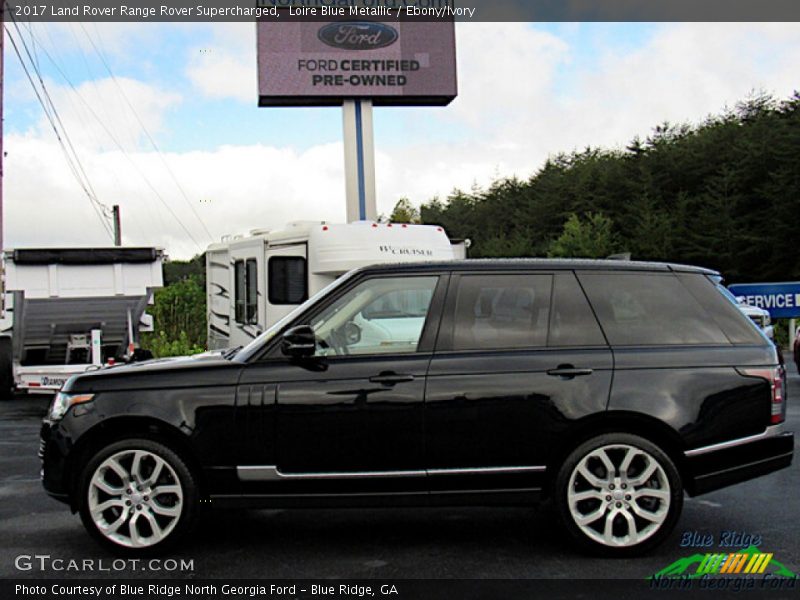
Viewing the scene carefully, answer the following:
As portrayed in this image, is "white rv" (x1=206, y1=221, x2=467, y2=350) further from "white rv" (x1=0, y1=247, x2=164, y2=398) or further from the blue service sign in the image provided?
the blue service sign

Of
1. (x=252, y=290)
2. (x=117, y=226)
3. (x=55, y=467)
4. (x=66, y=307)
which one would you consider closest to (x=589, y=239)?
(x=117, y=226)

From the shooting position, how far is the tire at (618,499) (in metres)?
5.12

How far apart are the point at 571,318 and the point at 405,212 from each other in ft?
328

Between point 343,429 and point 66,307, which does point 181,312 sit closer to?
point 66,307

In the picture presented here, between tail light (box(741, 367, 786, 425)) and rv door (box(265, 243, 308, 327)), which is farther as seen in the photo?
rv door (box(265, 243, 308, 327))

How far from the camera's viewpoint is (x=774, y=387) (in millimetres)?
5336

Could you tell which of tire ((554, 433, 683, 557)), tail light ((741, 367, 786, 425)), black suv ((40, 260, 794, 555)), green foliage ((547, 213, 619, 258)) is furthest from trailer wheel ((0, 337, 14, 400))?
green foliage ((547, 213, 619, 258))

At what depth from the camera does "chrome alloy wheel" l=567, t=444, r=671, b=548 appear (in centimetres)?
512

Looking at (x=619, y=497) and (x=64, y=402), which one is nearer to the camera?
(x=619, y=497)

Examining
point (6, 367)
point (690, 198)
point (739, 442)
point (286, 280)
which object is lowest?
point (739, 442)

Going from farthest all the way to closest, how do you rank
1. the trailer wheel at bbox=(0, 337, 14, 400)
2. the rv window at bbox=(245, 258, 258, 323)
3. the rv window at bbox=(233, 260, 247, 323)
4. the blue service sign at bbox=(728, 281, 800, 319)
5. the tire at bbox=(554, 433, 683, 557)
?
the blue service sign at bbox=(728, 281, 800, 319), the rv window at bbox=(233, 260, 247, 323), the trailer wheel at bbox=(0, 337, 14, 400), the rv window at bbox=(245, 258, 258, 323), the tire at bbox=(554, 433, 683, 557)

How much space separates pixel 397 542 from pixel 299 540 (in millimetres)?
609

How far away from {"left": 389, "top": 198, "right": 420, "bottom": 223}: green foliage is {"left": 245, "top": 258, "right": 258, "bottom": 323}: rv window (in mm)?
83133

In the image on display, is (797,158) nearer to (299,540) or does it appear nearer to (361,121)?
(361,121)
